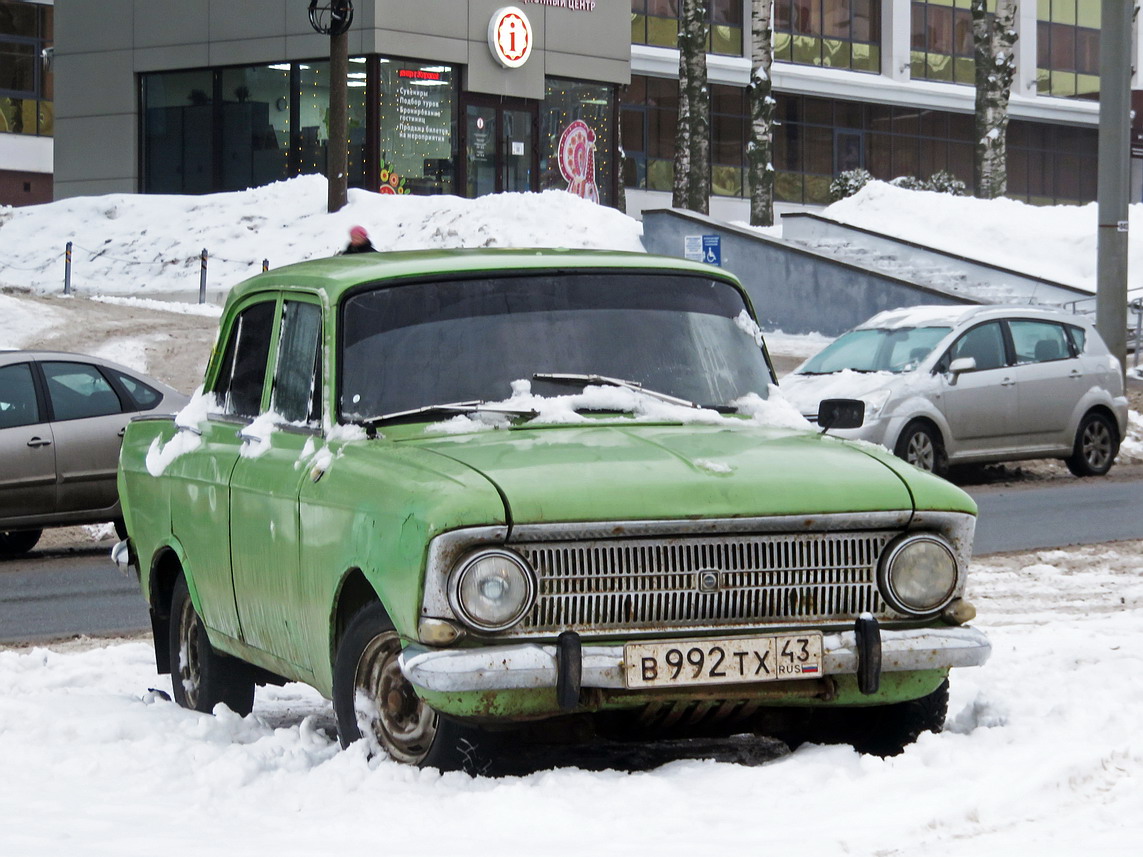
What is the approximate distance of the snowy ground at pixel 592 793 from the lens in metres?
4.83

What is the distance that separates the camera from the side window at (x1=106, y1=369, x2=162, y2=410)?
46.6ft

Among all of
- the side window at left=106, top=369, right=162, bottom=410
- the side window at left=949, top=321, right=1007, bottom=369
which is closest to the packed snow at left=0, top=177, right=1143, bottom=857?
the side window at left=106, top=369, right=162, bottom=410

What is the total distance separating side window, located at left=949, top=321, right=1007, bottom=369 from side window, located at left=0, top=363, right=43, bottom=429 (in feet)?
28.0

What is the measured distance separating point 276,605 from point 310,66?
34358 mm

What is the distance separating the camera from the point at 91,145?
42375 mm

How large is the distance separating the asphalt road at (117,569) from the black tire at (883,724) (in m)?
5.26

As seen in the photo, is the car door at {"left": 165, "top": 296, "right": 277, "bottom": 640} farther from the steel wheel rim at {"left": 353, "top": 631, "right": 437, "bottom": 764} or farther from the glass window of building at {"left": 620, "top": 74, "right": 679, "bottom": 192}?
the glass window of building at {"left": 620, "top": 74, "right": 679, "bottom": 192}

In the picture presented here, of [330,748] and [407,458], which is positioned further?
[330,748]

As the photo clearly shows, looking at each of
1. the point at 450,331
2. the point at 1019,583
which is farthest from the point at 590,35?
the point at 450,331

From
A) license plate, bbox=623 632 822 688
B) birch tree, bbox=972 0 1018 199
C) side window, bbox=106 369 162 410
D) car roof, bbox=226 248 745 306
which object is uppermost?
birch tree, bbox=972 0 1018 199

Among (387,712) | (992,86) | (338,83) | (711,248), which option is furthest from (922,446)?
(992,86)

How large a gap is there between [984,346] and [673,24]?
120 feet

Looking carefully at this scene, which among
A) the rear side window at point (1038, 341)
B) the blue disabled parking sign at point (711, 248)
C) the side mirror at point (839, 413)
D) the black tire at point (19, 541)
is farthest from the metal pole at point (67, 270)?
the side mirror at point (839, 413)

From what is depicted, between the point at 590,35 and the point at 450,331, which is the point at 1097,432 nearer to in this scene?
the point at 450,331
